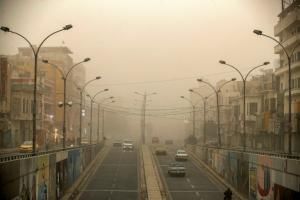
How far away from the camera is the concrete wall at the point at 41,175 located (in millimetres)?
29781

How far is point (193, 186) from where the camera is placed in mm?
59281

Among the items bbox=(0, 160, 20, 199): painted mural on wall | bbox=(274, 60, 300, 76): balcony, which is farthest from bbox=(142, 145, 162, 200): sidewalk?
bbox=(274, 60, 300, 76): balcony

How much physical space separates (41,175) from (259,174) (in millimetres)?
15868

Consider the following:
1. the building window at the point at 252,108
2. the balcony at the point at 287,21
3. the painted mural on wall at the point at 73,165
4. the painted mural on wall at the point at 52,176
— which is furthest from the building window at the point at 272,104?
the painted mural on wall at the point at 52,176

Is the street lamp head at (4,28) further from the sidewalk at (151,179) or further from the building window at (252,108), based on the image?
the building window at (252,108)

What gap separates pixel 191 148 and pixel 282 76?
2366 centimetres

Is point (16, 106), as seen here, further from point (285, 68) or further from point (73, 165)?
point (285, 68)

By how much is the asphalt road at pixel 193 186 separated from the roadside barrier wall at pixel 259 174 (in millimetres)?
1740

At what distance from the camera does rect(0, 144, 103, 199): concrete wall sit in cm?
2978

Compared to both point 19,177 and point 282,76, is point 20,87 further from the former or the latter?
point 19,177

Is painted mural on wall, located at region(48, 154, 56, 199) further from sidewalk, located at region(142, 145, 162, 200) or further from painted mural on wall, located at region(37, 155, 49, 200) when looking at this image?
sidewalk, located at region(142, 145, 162, 200)

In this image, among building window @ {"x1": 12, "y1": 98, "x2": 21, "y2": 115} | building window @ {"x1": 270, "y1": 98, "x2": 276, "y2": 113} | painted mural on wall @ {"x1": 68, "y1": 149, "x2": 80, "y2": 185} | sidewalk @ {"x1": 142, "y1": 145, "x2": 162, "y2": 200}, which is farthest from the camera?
building window @ {"x1": 270, "y1": 98, "x2": 276, "y2": 113}

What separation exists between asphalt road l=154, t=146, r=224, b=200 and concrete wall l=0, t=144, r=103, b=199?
9833 mm

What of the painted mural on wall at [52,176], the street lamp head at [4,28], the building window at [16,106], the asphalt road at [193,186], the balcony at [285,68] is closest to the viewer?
the street lamp head at [4,28]
